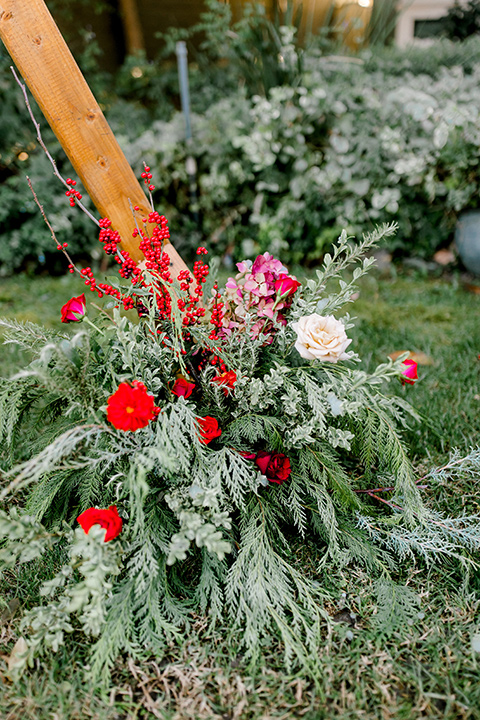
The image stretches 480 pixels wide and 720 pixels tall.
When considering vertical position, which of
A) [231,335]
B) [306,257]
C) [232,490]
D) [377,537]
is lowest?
[306,257]

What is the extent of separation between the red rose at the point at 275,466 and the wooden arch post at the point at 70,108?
0.64m

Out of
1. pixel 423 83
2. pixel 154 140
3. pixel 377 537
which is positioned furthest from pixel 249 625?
pixel 423 83

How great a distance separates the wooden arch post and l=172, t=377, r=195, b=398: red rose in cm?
37

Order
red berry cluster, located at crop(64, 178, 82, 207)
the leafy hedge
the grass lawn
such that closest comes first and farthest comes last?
the grass lawn → red berry cluster, located at crop(64, 178, 82, 207) → the leafy hedge

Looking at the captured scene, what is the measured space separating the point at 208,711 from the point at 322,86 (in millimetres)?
3804

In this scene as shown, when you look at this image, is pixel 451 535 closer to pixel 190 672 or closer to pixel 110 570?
pixel 190 672

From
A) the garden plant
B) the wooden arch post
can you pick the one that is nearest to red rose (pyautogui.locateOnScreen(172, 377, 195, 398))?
the garden plant

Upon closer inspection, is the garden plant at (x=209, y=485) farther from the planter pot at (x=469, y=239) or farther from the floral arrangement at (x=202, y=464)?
the planter pot at (x=469, y=239)

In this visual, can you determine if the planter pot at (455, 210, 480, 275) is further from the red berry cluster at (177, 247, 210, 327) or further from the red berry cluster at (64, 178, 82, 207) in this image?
the red berry cluster at (64, 178, 82, 207)

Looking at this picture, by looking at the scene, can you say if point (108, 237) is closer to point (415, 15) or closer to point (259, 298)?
point (259, 298)

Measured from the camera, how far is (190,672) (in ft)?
3.77

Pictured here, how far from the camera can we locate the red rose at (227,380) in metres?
1.41

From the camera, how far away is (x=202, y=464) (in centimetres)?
132

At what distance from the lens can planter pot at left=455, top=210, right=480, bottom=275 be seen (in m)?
3.59
